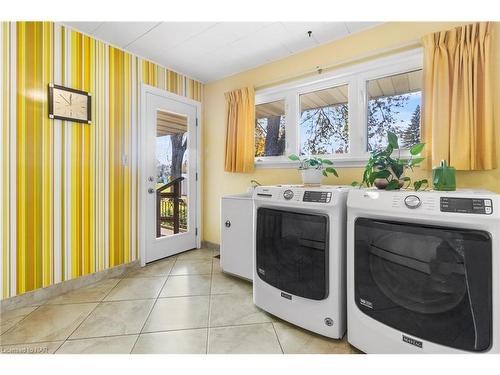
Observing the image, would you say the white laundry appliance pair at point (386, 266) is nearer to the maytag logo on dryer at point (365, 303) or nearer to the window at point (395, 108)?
the maytag logo on dryer at point (365, 303)

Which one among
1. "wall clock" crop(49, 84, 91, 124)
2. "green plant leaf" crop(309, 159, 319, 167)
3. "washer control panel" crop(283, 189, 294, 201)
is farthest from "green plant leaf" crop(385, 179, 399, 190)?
"wall clock" crop(49, 84, 91, 124)

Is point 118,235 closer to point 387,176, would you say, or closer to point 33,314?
point 33,314

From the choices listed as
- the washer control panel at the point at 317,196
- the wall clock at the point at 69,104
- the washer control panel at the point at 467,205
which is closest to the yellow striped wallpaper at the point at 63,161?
the wall clock at the point at 69,104

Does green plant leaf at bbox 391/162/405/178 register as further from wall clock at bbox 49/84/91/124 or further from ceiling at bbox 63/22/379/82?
wall clock at bbox 49/84/91/124

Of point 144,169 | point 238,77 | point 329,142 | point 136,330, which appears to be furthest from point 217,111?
point 136,330

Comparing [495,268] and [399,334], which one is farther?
[399,334]

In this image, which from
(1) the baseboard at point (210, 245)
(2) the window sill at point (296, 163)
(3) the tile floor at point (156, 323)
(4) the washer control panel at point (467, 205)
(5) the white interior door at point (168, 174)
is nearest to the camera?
(4) the washer control panel at point (467, 205)

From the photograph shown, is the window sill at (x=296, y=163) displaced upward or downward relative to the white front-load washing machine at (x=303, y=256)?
upward

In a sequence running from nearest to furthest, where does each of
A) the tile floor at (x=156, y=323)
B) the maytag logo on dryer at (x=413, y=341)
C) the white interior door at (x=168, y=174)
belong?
the maytag logo on dryer at (x=413, y=341)
the tile floor at (x=156, y=323)
the white interior door at (x=168, y=174)

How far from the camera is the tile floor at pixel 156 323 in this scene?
148cm

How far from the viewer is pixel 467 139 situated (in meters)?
1.71

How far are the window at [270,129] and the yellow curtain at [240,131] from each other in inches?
5.8
